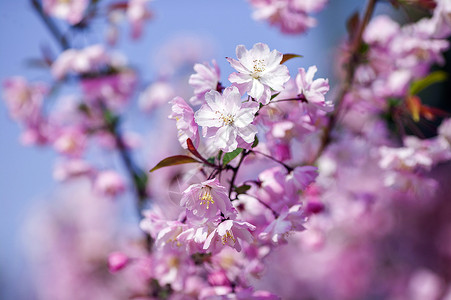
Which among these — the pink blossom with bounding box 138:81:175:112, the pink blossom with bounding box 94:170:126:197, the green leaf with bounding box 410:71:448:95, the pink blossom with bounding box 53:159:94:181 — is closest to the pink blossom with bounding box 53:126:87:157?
the pink blossom with bounding box 53:159:94:181

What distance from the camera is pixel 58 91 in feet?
5.61

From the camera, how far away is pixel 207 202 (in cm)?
77

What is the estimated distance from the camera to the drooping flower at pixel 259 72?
2.50 feet

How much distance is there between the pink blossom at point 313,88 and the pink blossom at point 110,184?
1037mm

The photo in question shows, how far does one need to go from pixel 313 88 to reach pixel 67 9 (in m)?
1.08

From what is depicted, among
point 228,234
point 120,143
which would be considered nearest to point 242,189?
point 228,234

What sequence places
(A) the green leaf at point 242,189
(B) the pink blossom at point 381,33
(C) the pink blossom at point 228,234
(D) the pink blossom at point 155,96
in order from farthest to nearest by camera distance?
(D) the pink blossom at point 155,96 → (B) the pink blossom at point 381,33 → (A) the green leaf at point 242,189 → (C) the pink blossom at point 228,234

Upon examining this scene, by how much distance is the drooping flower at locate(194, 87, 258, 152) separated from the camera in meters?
0.75

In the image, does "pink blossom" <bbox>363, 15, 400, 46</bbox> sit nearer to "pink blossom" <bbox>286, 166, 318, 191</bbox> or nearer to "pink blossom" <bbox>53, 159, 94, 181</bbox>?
"pink blossom" <bbox>286, 166, 318, 191</bbox>

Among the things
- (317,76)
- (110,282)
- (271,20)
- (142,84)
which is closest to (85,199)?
(110,282)

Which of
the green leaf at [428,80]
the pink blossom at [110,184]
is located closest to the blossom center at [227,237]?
the green leaf at [428,80]

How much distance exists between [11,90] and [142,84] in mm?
565

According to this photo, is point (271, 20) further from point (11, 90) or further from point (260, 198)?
point (11, 90)

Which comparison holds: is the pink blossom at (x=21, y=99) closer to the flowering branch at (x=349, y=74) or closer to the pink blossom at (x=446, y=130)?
the flowering branch at (x=349, y=74)
